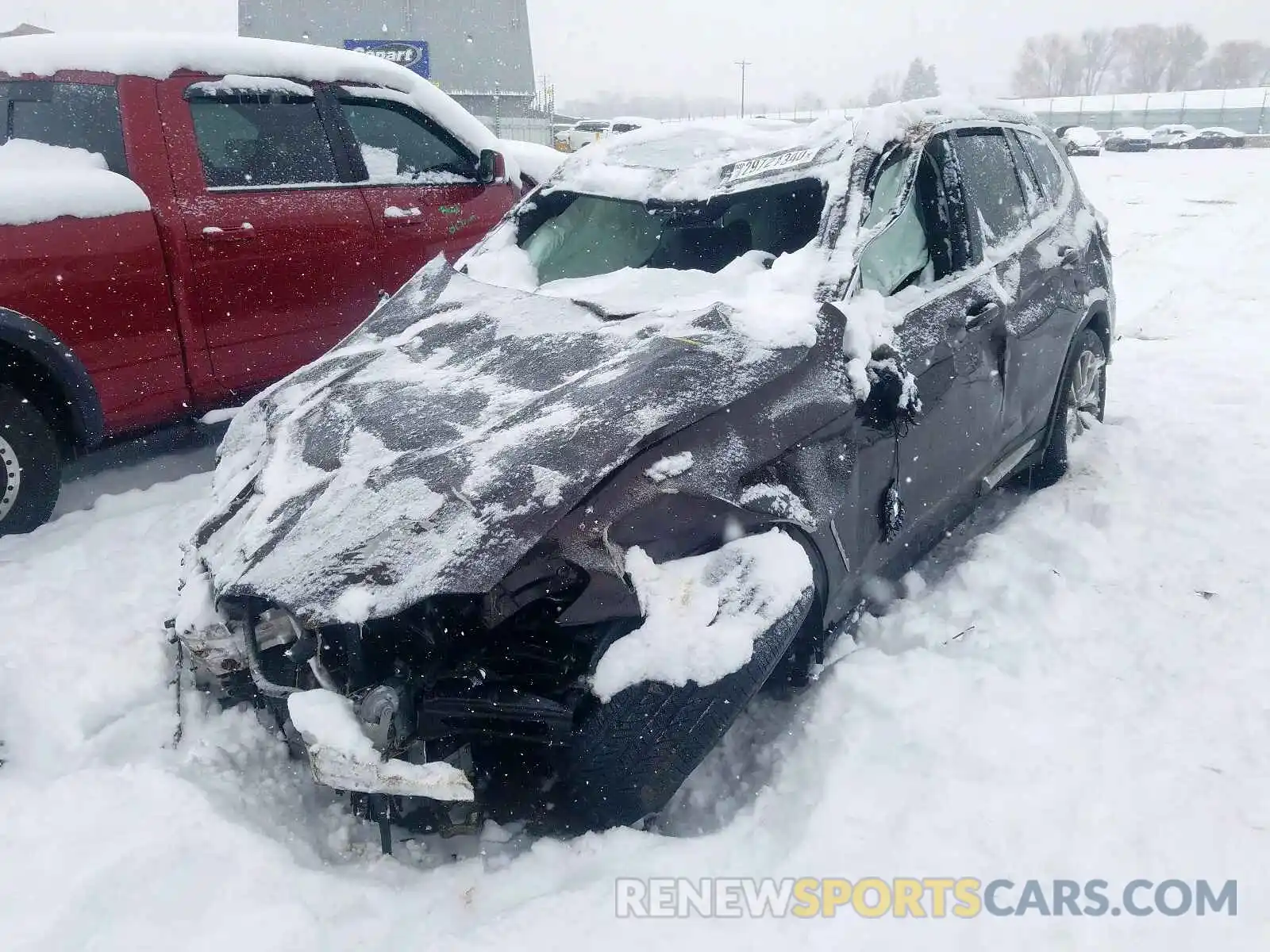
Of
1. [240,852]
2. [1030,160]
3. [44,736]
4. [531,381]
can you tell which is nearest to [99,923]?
[240,852]

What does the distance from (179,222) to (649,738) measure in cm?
315

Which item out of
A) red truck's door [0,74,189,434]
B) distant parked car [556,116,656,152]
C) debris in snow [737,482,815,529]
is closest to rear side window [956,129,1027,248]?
debris in snow [737,482,815,529]

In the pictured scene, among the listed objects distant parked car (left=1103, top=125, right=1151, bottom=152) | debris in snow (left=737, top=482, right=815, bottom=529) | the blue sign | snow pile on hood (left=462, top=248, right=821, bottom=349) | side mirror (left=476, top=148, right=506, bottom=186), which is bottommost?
distant parked car (left=1103, top=125, right=1151, bottom=152)

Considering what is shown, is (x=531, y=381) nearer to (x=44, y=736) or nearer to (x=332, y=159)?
(x=44, y=736)

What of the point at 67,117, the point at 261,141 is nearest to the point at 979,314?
the point at 261,141

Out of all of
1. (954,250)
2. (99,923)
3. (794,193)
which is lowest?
(99,923)

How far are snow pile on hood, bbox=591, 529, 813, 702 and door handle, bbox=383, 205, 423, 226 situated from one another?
320 cm

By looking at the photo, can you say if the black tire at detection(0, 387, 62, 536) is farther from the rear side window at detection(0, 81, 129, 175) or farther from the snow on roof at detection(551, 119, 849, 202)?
the snow on roof at detection(551, 119, 849, 202)

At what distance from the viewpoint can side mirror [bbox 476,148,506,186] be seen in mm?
4762

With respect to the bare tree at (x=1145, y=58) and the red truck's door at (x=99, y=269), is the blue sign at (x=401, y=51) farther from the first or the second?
the bare tree at (x=1145, y=58)

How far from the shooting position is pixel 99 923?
188 centimetres

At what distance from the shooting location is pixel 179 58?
3918 millimetres

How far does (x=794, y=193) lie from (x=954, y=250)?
0.62 meters

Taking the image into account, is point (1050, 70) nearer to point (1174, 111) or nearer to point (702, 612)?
point (1174, 111)
